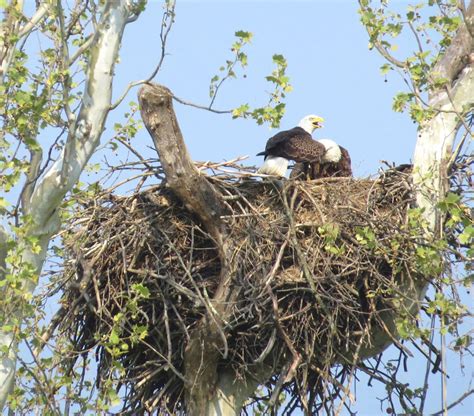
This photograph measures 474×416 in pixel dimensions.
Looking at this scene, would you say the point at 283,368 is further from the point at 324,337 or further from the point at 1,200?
the point at 1,200

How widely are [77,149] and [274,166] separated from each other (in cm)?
278

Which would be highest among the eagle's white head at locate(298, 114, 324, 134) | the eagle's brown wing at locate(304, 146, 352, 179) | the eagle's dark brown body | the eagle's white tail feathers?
the eagle's white head at locate(298, 114, 324, 134)

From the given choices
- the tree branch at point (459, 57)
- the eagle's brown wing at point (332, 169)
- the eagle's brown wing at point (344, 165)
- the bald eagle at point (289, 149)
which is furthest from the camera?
the eagle's brown wing at point (344, 165)

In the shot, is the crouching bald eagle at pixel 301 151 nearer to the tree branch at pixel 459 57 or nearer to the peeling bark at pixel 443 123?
the peeling bark at pixel 443 123

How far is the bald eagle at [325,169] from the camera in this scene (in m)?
11.4

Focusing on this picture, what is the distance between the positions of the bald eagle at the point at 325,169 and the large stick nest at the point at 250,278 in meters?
1.34

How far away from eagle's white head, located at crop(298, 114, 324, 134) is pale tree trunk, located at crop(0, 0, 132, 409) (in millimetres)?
4629

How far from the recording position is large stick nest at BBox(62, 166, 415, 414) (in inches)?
368

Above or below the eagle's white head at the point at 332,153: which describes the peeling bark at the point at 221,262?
below

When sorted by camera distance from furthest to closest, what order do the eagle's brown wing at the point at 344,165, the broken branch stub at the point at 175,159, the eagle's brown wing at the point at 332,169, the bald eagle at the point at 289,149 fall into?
the eagle's brown wing at the point at 344,165, the eagle's brown wing at the point at 332,169, the bald eagle at the point at 289,149, the broken branch stub at the point at 175,159

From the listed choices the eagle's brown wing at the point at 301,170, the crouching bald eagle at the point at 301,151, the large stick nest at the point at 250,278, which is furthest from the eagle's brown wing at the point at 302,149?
the large stick nest at the point at 250,278

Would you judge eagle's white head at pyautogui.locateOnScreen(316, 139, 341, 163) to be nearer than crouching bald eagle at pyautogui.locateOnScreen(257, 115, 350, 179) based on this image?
No

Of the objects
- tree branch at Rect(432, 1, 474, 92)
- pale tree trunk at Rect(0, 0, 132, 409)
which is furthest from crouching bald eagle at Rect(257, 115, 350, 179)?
pale tree trunk at Rect(0, 0, 132, 409)

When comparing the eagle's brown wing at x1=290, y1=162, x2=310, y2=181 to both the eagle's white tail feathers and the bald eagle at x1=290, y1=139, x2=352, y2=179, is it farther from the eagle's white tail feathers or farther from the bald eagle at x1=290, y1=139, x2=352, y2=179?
the eagle's white tail feathers
